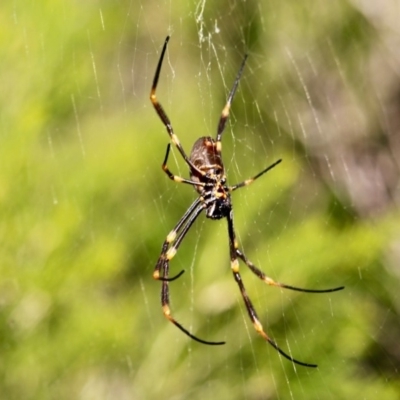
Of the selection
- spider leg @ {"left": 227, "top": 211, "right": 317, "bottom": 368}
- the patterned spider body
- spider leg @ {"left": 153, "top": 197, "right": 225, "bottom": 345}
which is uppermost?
the patterned spider body

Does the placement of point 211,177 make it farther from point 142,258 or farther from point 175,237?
point 142,258

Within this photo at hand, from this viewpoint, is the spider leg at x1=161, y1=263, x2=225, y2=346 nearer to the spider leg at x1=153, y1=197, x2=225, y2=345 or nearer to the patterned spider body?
the spider leg at x1=153, y1=197, x2=225, y2=345

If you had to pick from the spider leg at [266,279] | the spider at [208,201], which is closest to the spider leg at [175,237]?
the spider at [208,201]

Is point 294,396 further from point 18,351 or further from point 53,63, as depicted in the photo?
point 53,63

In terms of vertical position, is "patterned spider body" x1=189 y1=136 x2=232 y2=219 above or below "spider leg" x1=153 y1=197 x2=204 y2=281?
above

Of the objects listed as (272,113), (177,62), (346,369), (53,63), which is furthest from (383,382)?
(177,62)

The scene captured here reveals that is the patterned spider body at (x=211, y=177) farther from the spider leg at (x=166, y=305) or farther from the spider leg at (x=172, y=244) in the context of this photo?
the spider leg at (x=166, y=305)

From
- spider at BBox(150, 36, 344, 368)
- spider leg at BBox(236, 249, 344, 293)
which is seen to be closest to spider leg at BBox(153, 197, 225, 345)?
spider at BBox(150, 36, 344, 368)

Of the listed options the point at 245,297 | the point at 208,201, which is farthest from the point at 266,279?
the point at 208,201
